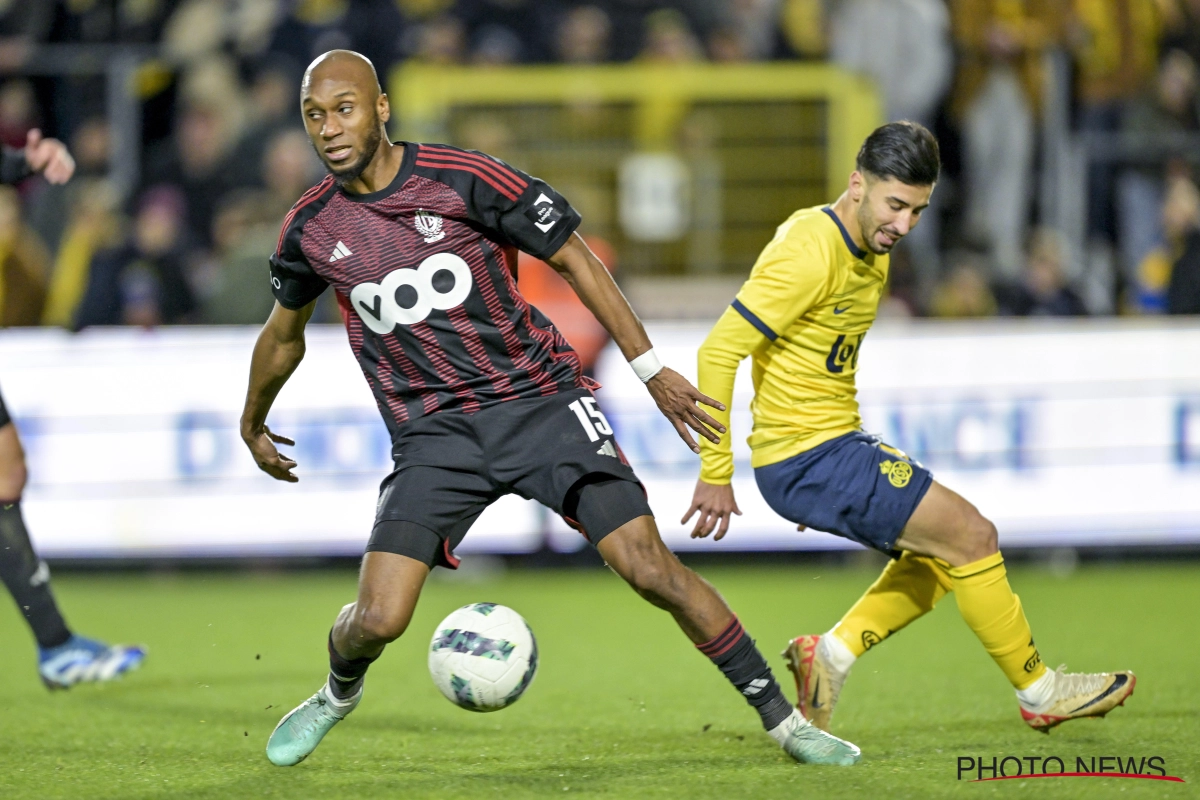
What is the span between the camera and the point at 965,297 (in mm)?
12148

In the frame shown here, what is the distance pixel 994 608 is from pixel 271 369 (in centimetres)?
253

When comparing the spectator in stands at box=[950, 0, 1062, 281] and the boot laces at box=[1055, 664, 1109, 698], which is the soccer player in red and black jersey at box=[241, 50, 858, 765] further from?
the spectator in stands at box=[950, 0, 1062, 281]

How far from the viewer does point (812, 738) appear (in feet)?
16.3

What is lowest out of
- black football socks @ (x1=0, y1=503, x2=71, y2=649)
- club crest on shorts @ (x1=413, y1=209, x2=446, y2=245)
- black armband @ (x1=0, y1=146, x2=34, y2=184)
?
black football socks @ (x1=0, y1=503, x2=71, y2=649)

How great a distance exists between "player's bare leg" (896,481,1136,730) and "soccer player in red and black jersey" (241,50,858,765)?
69cm

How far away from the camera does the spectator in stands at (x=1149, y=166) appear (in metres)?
13.0

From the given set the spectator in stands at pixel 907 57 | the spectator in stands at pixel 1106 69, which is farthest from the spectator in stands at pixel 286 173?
the spectator in stands at pixel 1106 69

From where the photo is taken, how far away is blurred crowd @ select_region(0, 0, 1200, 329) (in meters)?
12.3

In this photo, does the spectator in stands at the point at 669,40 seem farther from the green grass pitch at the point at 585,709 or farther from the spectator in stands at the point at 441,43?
the green grass pitch at the point at 585,709


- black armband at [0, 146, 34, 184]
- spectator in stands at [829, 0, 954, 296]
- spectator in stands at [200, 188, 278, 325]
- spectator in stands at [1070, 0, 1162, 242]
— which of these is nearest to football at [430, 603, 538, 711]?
black armband at [0, 146, 34, 184]

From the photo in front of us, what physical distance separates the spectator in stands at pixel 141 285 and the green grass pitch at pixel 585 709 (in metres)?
2.29

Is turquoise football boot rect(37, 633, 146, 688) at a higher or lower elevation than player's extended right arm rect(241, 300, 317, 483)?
lower

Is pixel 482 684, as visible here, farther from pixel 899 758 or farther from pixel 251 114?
pixel 251 114

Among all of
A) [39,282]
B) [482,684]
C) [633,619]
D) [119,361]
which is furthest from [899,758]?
[39,282]
